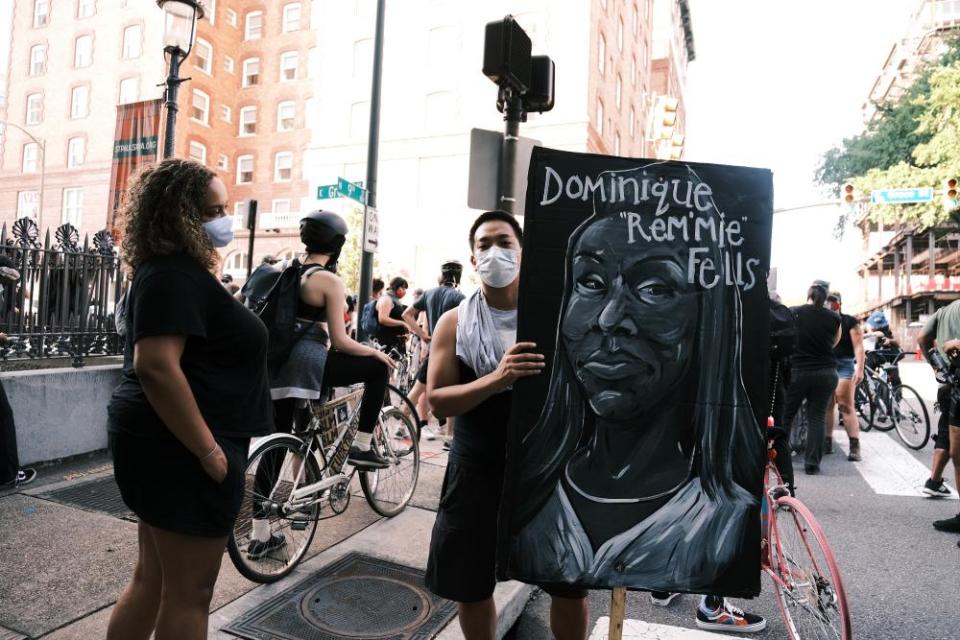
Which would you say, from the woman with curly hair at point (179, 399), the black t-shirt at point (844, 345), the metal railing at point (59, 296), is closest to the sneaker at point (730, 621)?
the woman with curly hair at point (179, 399)

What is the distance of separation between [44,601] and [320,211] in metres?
2.50

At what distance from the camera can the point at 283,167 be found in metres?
41.6

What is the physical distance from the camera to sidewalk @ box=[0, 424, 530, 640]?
302 cm

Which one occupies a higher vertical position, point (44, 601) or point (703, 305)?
point (703, 305)

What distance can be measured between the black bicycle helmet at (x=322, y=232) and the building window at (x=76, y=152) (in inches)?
1702

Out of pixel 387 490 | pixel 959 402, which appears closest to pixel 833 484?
pixel 959 402

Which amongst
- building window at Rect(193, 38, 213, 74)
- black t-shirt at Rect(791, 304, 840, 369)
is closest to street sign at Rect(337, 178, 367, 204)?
black t-shirt at Rect(791, 304, 840, 369)

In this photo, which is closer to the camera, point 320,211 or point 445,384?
point 445,384

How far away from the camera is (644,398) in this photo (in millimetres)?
2051

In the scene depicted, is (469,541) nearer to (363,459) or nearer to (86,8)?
(363,459)

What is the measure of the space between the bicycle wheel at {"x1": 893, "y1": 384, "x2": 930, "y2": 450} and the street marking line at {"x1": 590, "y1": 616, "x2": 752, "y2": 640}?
717 centimetres

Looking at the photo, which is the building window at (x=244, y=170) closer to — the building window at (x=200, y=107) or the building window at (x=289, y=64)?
the building window at (x=200, y=107)

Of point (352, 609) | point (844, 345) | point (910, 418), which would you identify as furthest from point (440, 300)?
point (910, 418)

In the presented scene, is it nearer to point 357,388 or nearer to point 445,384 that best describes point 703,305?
point 445,384
